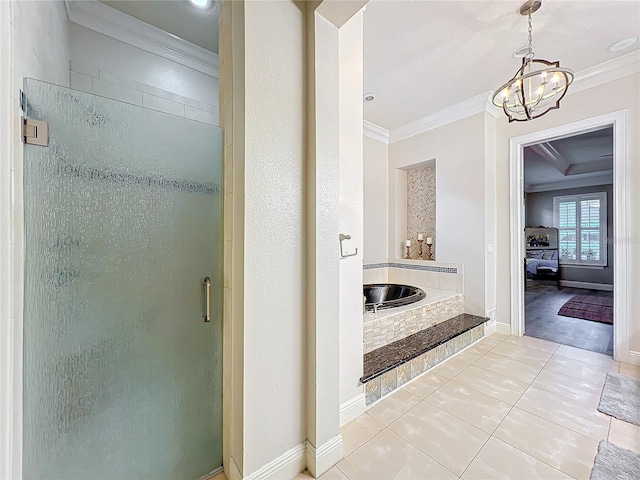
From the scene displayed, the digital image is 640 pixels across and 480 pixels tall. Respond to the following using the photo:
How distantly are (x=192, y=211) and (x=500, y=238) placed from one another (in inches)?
142

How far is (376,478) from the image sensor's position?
4.34 feet

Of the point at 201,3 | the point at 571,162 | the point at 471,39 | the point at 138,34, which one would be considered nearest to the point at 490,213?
the point at 471,39

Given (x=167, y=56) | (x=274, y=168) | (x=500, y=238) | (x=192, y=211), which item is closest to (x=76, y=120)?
(x=192, y=211)

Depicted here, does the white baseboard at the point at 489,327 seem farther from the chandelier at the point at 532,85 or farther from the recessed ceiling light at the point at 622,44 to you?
the recessed ceiling light at the point at 622,44

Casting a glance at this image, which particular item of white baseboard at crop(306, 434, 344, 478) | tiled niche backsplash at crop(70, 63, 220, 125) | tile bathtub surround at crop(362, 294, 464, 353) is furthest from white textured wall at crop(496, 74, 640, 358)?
tiled niche backsplash at crop(70, 63, 220, 125)

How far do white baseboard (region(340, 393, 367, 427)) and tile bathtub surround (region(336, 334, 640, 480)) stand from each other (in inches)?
1.7

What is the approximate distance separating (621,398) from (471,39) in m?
3.10

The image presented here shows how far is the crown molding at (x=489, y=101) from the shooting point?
2506mm

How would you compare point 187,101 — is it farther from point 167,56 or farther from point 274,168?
point 274,168

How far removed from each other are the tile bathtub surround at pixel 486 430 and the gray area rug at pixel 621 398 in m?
0.07

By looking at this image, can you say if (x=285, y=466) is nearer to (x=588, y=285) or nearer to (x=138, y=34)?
(x=138, y=34)

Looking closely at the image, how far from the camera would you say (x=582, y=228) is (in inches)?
235

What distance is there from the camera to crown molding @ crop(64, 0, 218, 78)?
1861 millimetres

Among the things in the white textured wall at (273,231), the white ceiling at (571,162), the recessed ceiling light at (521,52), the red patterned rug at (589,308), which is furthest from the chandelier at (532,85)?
the red patterned rug at (589,308)
